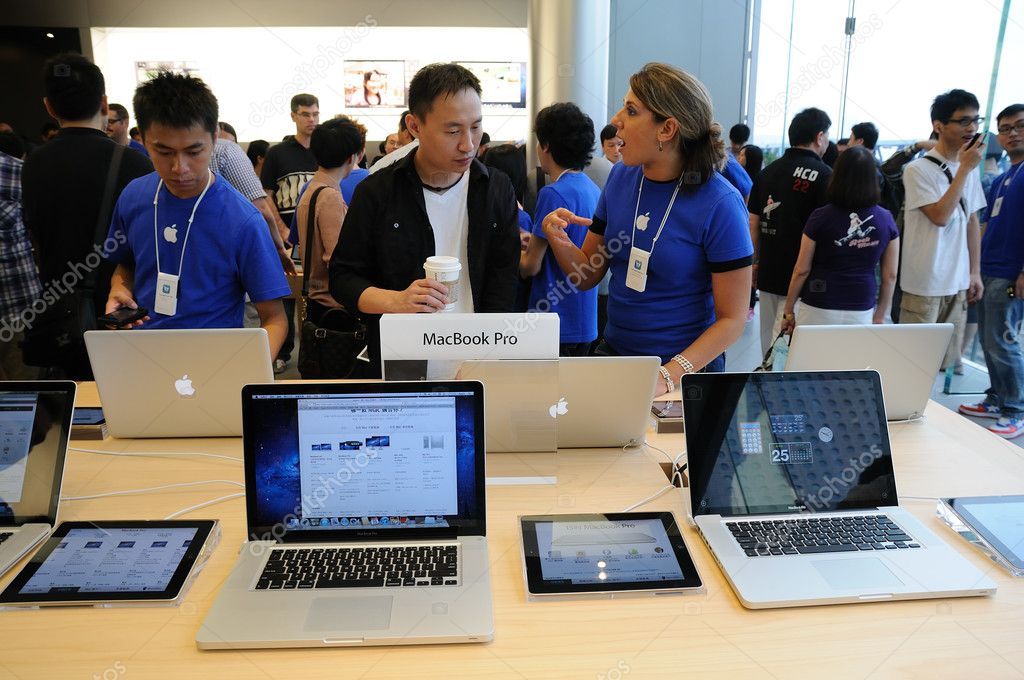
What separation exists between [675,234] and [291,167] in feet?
12.8

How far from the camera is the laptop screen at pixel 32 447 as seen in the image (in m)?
1.42

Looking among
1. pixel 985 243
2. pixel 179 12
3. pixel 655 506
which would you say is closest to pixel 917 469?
pixel 655 506

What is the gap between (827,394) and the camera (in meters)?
1.51

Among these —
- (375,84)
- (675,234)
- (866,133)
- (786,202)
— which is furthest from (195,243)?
(375,84)

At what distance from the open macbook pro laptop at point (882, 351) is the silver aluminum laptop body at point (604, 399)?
0.38 m

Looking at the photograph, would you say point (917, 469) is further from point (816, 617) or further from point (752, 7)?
point (752, 7)

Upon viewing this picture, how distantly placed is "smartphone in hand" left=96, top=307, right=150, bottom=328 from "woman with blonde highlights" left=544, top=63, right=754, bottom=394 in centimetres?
144

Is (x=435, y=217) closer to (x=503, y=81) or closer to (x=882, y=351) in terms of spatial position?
(x=882, y=351)

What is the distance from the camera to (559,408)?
5.65 feet

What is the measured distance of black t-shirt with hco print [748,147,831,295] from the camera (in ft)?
13.1

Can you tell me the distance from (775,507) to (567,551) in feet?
1.44

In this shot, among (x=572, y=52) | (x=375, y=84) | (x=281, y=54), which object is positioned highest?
(x=281, y=54)

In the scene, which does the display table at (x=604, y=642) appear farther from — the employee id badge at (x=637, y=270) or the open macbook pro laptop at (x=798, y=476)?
the employee id badge at (x=637, y=270)

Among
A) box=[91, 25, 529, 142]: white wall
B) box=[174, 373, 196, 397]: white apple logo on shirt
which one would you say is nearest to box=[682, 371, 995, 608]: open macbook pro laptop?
box=[174, 373, 196, 397]: white apple logo on shirt
